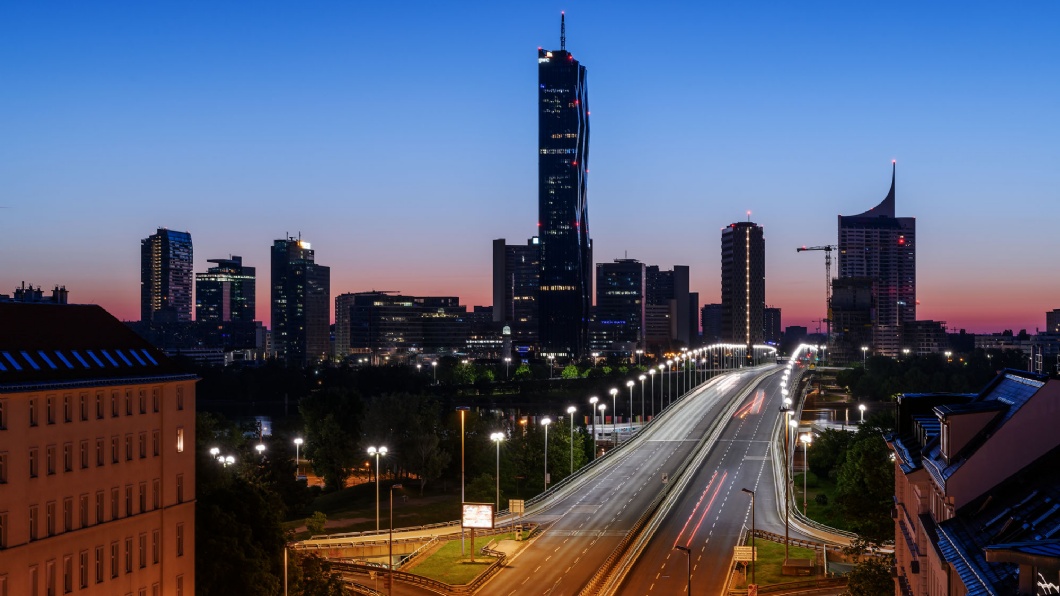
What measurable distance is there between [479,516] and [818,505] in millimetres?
45045

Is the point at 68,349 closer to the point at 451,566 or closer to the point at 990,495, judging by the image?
the point at 451,566

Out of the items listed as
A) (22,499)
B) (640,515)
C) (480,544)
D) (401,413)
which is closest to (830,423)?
(401,413)

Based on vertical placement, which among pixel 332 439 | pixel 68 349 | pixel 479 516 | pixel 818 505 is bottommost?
pixel 818 505

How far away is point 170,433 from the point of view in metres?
65.8

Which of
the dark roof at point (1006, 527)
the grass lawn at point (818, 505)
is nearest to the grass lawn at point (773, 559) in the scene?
the grass lawn at point (818, 505)

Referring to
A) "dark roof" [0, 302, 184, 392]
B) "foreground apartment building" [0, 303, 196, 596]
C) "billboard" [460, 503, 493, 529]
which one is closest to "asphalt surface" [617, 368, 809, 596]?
"billboard" [460, 503, 493, 529]

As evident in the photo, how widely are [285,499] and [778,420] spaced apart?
83757mm

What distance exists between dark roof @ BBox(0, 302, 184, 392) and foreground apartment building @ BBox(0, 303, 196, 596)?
7 centimetres

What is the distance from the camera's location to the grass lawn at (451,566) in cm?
7000

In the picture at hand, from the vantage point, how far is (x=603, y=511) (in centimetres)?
9450

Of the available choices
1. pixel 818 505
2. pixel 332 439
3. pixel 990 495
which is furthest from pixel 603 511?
pixel 990 495

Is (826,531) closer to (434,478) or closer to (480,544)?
(480,544)

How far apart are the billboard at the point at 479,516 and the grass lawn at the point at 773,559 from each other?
17765mm

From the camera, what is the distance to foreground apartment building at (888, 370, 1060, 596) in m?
24.5
